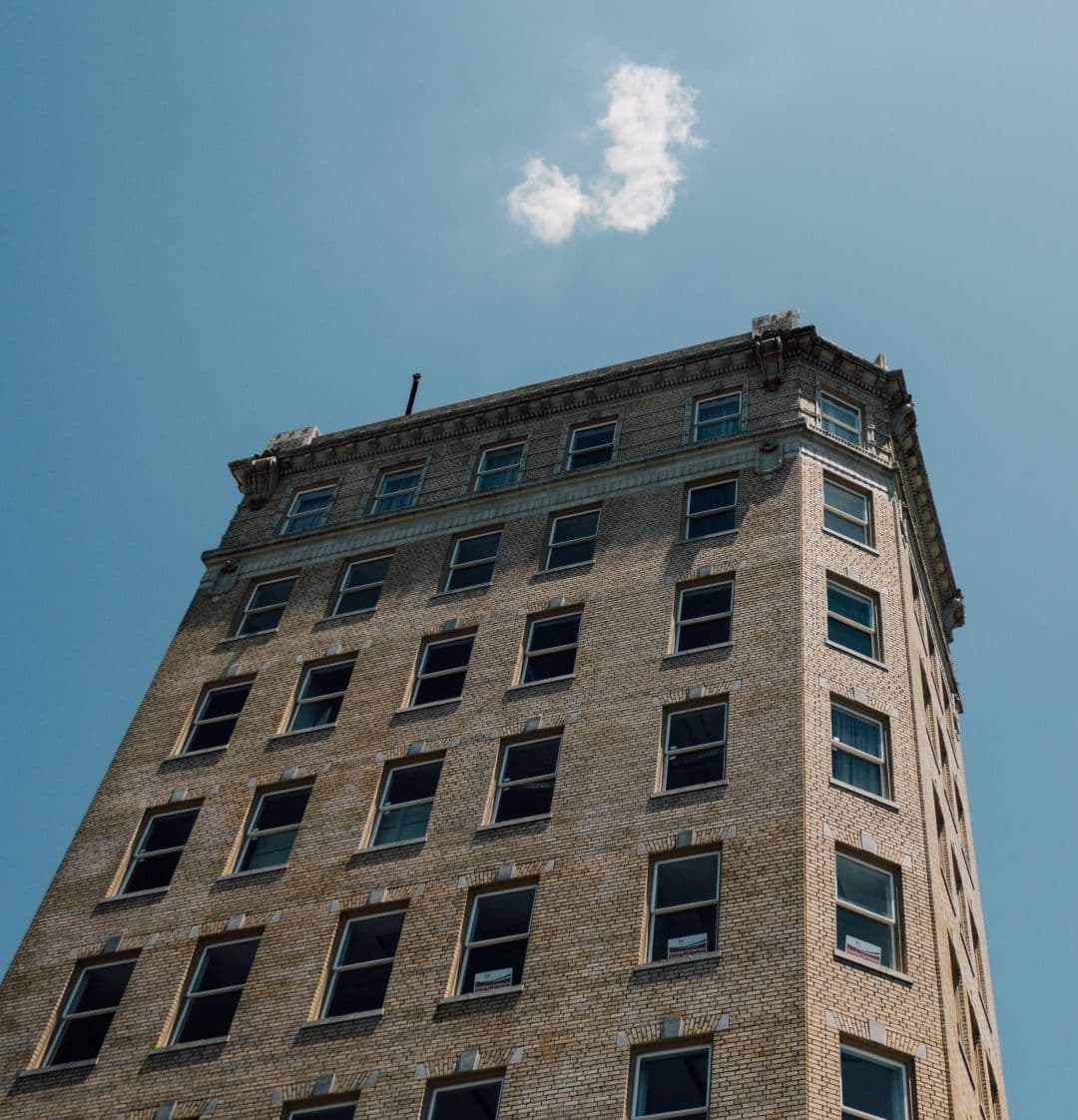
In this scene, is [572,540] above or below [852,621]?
above

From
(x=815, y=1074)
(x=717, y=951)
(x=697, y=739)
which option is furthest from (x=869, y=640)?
(x=815, y=1074)

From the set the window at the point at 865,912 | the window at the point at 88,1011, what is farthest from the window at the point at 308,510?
the window at the point at 865,912

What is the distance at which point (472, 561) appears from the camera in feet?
145

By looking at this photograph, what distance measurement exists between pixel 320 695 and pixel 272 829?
5.16 m

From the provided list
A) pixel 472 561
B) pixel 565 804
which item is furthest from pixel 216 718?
pixel 565 804

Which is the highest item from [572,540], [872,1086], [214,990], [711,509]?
[711,509]

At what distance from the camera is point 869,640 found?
38.0 meters

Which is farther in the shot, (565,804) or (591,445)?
(591,445)

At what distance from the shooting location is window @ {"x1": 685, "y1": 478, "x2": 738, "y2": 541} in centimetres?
4166

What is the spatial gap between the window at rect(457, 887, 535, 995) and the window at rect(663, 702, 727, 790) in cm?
417

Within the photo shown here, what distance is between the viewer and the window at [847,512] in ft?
137

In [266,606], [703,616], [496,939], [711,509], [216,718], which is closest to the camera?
[496,939]

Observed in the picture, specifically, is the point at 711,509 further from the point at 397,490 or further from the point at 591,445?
the point at 397,490

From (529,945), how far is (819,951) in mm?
5762
